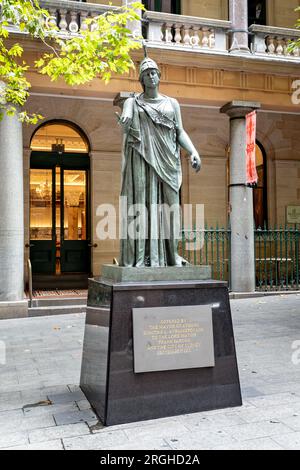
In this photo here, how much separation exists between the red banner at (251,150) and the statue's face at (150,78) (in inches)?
313

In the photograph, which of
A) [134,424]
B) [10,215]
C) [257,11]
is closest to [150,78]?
[134,424]

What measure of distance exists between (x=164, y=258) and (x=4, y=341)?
4.54 meters

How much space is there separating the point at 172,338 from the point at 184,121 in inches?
465

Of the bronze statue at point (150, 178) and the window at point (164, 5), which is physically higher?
the window at point (164, 5)

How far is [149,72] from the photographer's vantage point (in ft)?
16.8

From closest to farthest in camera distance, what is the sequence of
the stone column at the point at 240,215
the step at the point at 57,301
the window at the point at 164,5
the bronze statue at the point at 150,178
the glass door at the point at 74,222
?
1. the bronze statue at the point at 150,178
2. the step at the point at 57,301
3. the stone column at the point at 240,215
4. the glass door at the point at 74,222
5. the window at the point at 164,5

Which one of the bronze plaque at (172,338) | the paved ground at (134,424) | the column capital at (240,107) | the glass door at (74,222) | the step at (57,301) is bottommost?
the paved ground at (134,424)

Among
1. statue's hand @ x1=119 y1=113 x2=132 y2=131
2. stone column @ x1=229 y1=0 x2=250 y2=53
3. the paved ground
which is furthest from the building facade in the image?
statue's hand @ x1=119 y1=113 x2=132 y2=131

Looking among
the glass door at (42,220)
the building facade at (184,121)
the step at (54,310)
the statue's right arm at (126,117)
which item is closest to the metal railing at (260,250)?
the building facade at (184,121)

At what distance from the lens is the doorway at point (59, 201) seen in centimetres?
1422

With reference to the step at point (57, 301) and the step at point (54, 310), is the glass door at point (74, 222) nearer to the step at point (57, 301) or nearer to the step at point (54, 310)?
the step at point (57, 301)

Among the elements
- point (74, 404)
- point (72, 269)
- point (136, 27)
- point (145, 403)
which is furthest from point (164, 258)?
point (72, 269)

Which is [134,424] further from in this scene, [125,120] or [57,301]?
[57,301]

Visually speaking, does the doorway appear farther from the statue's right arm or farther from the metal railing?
the statue's right arm
